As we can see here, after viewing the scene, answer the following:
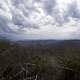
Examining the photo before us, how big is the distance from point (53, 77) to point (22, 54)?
1369 mm

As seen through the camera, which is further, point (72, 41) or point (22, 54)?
point (22, 54)

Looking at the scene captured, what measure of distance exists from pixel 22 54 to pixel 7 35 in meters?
0.87

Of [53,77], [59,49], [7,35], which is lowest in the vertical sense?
[53,77]

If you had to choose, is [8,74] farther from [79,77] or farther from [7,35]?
[79,77]

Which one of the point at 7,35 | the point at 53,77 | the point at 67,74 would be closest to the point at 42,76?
the point at 53,77

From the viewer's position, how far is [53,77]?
607 cm

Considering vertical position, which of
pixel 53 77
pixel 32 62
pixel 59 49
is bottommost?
pixel 53 77

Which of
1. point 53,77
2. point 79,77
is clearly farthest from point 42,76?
point 79,77

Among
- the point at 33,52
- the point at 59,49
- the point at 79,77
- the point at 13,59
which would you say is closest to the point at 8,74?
the point at 13,59

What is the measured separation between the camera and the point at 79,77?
20.0 ft

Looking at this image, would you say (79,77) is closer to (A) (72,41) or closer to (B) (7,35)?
(A) (72,41)

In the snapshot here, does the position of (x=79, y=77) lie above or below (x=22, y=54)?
below

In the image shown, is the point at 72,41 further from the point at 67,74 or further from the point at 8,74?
the point at 8,74

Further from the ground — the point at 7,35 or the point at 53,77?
the point at 7,35
